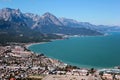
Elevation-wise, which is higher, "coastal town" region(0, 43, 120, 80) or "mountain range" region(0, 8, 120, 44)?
"mountain range" region(0, 8, 120, 44)

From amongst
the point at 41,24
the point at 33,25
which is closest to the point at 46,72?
the point at 33,25

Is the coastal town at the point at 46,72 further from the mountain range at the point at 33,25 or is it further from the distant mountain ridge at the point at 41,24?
the distant mountain ridge at the point at 41,24

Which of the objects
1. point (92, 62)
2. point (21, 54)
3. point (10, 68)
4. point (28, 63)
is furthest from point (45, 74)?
point (21, 54)

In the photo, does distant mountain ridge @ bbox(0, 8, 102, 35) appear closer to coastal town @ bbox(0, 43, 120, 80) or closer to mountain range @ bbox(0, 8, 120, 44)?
mountain range @ bbox(0, 8, 120, 44)

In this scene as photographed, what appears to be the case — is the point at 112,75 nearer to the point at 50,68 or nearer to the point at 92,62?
the point at 50,68

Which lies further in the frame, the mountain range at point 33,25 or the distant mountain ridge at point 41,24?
the distant mountain ridge at point 41,24

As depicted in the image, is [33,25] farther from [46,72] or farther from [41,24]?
[46,72]

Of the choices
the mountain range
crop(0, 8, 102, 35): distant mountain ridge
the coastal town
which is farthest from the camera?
crop(0, 8, 102, 35): distant mountain ridge

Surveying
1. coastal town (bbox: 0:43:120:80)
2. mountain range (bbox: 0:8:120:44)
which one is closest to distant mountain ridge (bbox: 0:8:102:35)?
mountain range (bbox: 0:8:120:44)

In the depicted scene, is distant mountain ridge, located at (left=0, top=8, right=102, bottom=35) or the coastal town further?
distant mountain ridge, located at (left=0, top=8, right=102, bottom=35)

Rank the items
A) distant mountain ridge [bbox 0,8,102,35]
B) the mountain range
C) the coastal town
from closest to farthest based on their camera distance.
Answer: the coastal town < the mountain range < distant mountain ridge [bbox 0,8,102,35]

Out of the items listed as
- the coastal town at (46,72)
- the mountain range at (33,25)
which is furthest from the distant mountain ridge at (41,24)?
the coastal town at (46,72)
